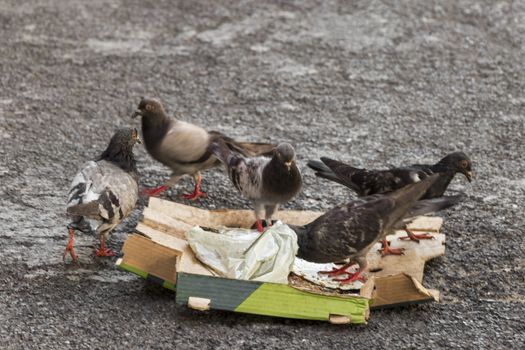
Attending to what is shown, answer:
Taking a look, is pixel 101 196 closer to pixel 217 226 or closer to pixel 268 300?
pixel 217 226

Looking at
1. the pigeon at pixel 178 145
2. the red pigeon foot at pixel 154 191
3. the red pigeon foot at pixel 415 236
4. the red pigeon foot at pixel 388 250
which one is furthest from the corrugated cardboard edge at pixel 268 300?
the red pigeon foot at pixel 154 191

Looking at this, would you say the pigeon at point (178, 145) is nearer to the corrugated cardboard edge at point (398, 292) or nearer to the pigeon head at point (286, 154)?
the pigeon head at point (286, 154)

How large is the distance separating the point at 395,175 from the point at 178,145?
59.6 inches

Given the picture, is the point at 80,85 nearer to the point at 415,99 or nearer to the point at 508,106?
the point at 415,99

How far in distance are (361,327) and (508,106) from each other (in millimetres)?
3760

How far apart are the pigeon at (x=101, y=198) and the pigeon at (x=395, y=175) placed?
1.29 meters

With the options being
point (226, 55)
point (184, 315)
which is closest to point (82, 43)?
point (226, 55)

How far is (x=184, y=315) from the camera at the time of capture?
4.84 metres

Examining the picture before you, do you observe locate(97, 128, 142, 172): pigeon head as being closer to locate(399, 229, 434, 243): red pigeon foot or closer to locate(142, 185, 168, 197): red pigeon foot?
locate(142, 185, 168, 197): red pigeon foot

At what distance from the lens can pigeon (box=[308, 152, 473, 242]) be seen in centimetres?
560

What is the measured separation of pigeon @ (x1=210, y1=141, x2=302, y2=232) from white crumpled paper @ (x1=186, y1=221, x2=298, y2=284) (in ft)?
1.44

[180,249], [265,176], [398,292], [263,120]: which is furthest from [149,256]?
[263,120]

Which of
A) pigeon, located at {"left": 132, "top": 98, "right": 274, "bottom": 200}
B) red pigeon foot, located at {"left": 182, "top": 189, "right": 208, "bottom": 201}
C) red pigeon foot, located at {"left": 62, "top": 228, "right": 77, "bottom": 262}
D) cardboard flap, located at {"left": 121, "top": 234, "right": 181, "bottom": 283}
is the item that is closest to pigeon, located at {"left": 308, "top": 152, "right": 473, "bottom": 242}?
pigeon, located at {"left": 132, "top": 98, "right": 274, "bottom": 200}

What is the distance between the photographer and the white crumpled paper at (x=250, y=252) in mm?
4918
